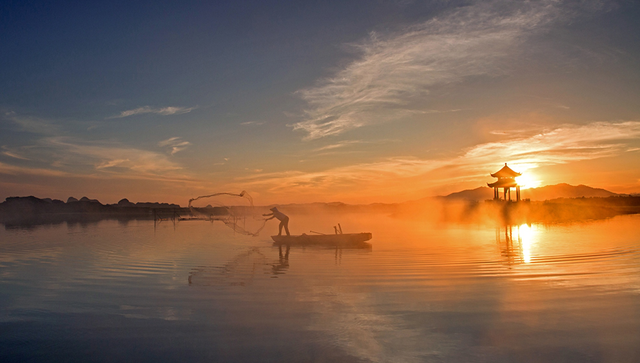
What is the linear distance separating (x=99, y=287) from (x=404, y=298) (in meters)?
11.6

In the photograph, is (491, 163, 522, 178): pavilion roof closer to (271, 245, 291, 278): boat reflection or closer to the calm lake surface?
the calm lake surface

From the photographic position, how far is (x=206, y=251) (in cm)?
2773

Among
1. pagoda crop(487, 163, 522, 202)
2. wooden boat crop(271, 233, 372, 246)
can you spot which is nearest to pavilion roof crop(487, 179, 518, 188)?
pagoda crop(487, 163, 522, 202)

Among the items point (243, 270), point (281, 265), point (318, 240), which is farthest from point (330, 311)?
point (318, 240)

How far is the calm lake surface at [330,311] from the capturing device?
793 centimetres

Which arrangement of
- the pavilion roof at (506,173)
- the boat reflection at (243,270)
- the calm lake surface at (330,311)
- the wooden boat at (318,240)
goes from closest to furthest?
the calm lake surface at (330,311) < the boat reflection at (243,270) < the wooden boat at (318,240) < the pavilion roof at (506,173)

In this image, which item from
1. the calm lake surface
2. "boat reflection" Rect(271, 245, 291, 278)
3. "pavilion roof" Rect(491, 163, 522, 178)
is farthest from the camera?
"pavilion roof" Rect(491, 163, 522, 178)

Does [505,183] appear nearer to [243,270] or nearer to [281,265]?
[281,265]

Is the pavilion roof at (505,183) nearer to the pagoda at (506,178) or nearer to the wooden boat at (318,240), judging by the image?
the pagoda at (506,178)

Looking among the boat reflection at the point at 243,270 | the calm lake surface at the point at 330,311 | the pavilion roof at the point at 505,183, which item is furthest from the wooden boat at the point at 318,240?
the pavilion roof at the point at 505,183

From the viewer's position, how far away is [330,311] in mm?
10945

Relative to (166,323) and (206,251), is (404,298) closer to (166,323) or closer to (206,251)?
(166,323)

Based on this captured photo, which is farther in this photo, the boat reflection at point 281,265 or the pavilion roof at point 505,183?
the pavilion roof at point 505,183

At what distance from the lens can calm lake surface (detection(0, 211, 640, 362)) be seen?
26.0 ft
